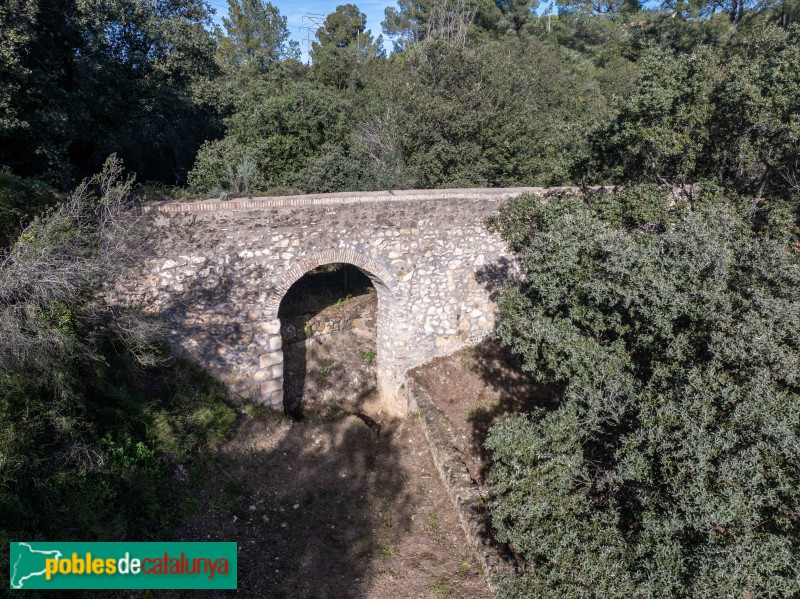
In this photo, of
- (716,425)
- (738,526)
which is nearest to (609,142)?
(716,425)

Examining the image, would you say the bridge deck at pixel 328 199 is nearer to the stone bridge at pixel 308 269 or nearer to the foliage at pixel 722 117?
the stone bridge at pixel 308 269

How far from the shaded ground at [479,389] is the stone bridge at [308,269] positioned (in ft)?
1.33

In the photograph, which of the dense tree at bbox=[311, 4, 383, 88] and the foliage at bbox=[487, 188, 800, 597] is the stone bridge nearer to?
the foliage at bbox=[487, 188, 800, 597]

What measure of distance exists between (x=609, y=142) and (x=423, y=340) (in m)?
6.28

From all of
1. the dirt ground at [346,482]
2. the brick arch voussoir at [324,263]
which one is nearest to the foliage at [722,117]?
the dirt ground at [346,482]

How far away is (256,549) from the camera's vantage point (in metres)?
7.53

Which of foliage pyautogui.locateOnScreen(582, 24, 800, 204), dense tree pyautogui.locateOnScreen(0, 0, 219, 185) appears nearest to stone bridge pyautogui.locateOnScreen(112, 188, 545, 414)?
foliage pyautogui.locateOnScreen(582, 24, 800, 204)

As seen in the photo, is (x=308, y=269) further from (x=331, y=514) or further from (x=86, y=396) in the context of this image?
(x=331, y=514)

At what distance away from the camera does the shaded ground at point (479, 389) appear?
33.7 ft

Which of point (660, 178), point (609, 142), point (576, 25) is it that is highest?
point (576, 25)

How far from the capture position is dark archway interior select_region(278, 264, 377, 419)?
38.5 feet

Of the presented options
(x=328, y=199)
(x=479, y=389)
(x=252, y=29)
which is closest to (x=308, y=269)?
(x=328, y=199)

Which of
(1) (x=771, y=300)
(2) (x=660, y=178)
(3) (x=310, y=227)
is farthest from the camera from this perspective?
(2) (x=660, y=178)

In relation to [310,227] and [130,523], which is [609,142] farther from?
[130,523]
